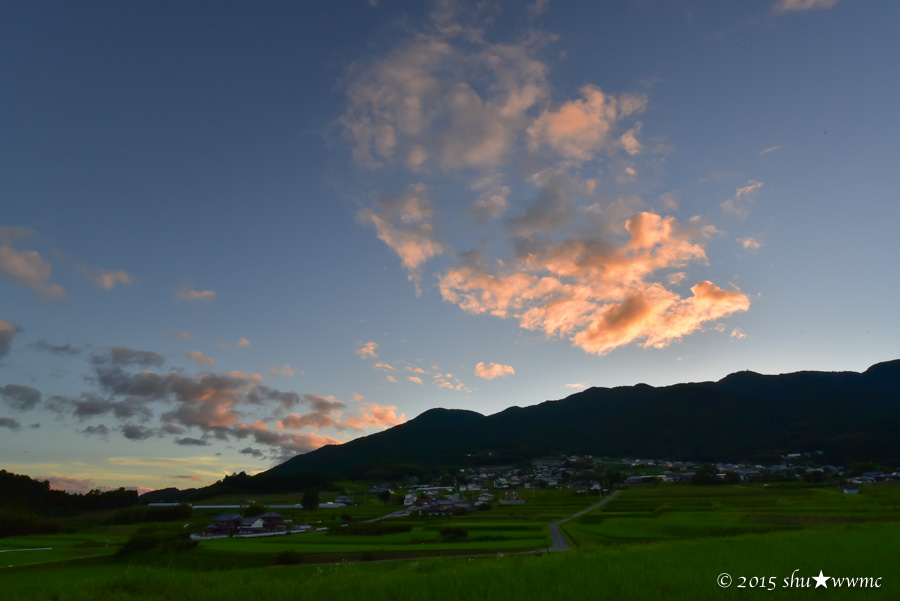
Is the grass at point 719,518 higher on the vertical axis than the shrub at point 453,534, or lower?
lower

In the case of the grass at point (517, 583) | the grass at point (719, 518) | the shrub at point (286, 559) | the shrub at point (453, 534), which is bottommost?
the grass at point (719, 518)

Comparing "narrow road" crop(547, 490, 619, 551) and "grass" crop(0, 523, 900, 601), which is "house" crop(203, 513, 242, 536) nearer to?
"narrow road" crop(547, 490, 619, 551)

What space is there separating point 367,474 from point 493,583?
171405 millimetres

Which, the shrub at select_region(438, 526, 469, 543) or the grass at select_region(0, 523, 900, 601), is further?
the shrub at select_region(438, 526, 469, 543)

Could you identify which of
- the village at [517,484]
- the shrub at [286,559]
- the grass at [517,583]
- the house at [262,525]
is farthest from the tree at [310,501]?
the grass at [517,583]

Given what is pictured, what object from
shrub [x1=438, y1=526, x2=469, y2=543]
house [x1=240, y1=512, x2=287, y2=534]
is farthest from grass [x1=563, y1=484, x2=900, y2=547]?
house [x1=240, y1=512, x2=287, y2=534]

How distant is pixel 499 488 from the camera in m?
123

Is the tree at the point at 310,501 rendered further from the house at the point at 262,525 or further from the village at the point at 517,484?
the house at the point at 262,525

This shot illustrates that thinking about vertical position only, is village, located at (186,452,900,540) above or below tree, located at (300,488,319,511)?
below

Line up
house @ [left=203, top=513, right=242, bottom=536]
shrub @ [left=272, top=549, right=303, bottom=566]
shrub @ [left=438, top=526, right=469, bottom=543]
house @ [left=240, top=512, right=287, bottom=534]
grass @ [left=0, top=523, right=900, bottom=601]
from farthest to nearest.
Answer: house @ [left=240, top=512, right=287, bottom=534] < house @ [left=203, top=513, right=242, bottom=536] < shrub @ [left=438, top=526, right=469, bottom=543] < shrub @ [left=272, top=549, right=303, bottom=566] < grass @ [left=0, top=523, right=900, bottom=601]

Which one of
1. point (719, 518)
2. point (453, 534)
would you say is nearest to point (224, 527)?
point (453, 534)

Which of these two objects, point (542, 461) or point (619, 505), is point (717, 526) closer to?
point (619, 505)

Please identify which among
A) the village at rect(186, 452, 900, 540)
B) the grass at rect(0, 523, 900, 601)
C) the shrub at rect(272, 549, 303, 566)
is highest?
the grass at rect(0, 523, 900, 601)

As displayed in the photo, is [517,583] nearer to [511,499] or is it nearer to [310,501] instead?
[511,499]
